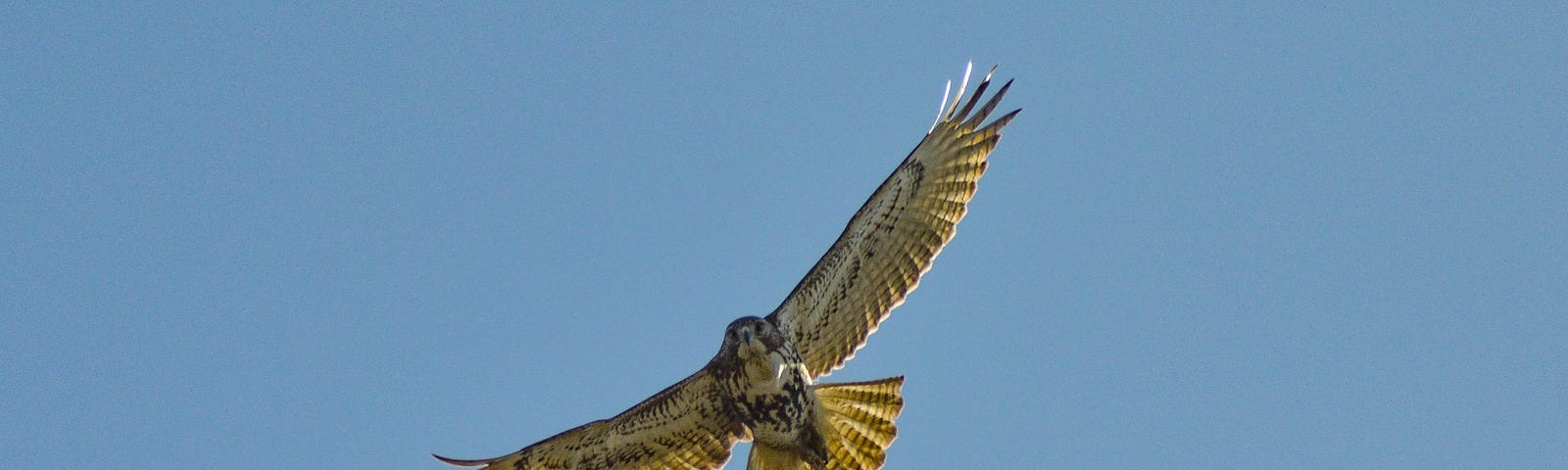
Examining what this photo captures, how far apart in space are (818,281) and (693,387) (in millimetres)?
1229

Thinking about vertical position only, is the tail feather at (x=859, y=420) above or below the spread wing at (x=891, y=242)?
below

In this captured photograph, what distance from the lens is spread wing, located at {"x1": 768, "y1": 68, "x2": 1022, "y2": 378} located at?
43.0 feet

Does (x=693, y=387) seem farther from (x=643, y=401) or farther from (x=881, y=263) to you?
(x=881, y=263)

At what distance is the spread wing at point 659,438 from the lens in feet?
40.6

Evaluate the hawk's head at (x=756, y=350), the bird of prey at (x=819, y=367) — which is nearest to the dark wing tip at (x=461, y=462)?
the bird of prey at (x=819, y=367)

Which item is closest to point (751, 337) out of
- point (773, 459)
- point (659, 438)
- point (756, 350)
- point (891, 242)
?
point (756, 350)

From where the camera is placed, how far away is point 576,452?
1252 cm

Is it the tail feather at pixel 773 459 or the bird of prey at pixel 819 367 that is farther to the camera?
the tail feather at pixel 773 459

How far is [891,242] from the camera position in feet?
43.4

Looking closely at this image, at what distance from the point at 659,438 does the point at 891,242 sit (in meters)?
2.25

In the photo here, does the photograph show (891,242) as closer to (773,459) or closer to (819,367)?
(819,367)

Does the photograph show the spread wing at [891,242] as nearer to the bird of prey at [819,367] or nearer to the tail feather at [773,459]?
the bird of prey at [819,367]

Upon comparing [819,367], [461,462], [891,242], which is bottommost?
[461,462]

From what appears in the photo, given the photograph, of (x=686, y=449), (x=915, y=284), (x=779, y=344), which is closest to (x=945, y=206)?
(x=915, y=284)
